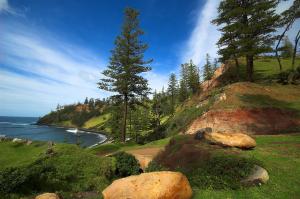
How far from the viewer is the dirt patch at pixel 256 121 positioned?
22.6 meters

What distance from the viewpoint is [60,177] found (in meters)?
12.4

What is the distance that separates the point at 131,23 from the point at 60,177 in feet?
93.4

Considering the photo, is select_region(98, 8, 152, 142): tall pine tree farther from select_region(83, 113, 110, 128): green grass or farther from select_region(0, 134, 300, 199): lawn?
select_region(83, 113, 110, 128): green grass

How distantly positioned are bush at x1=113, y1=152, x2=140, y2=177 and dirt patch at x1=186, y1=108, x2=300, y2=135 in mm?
12302

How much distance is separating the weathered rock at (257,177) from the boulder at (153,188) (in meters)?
2.67

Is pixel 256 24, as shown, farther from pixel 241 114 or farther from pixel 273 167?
pixel 273 167

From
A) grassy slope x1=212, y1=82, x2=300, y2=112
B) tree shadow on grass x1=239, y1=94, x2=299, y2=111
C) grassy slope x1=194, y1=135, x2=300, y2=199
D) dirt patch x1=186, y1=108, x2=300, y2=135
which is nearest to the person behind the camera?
grassy slope x1=194, y1=135, x2=300, y2=199

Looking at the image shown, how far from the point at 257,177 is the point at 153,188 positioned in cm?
468

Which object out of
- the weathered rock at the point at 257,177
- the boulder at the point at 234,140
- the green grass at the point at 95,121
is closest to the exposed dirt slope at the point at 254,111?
the boulder at the point at 234,140

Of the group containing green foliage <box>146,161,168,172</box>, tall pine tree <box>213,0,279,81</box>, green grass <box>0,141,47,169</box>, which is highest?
tall pine tree <box>213,0,279,81</box>

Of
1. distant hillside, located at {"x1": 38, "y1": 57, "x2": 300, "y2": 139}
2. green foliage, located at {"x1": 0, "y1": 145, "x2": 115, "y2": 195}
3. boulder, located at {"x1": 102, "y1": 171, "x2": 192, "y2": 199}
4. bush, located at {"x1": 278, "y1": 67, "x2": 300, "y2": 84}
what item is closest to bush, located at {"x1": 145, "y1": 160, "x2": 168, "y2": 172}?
green foliage, located at {"x1": 0, "y1": 145, "x2": 115, "y2": 195}

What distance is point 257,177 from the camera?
10016 mm

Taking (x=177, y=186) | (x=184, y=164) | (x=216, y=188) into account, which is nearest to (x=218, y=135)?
(x=184, y=164)

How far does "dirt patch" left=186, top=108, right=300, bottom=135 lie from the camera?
2259 cm
